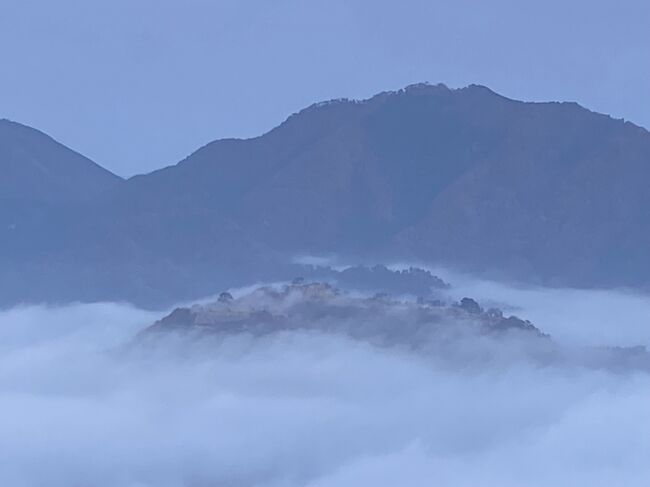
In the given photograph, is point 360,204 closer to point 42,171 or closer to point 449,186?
point 449,186

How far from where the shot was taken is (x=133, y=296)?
444 feet

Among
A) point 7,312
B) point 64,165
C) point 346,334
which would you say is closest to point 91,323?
point 7,312

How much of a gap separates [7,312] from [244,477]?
52.8 metres

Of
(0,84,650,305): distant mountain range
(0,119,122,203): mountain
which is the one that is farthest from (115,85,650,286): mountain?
(0,119,122,203): mountain

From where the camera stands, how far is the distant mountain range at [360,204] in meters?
143

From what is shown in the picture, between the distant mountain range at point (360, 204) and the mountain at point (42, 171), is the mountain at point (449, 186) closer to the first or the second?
the distant mountain range at point (360, 204)

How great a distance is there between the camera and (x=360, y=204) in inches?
6127

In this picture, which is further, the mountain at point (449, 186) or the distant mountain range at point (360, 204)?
the mountain at point (449, 186)

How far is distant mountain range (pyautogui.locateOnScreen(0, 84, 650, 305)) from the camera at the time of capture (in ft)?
468

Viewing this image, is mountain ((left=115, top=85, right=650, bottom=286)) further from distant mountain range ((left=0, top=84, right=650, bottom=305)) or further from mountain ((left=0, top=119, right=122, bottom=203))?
mountain ((left=0, top=119, right=122, bottom=203))

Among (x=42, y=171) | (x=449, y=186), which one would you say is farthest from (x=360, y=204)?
(x=42, y=171)

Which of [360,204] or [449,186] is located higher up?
[449,186]

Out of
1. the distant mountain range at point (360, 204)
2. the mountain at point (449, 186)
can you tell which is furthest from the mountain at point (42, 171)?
the mountain at point (449, 186)

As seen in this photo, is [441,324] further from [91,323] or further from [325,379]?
[91,323]
